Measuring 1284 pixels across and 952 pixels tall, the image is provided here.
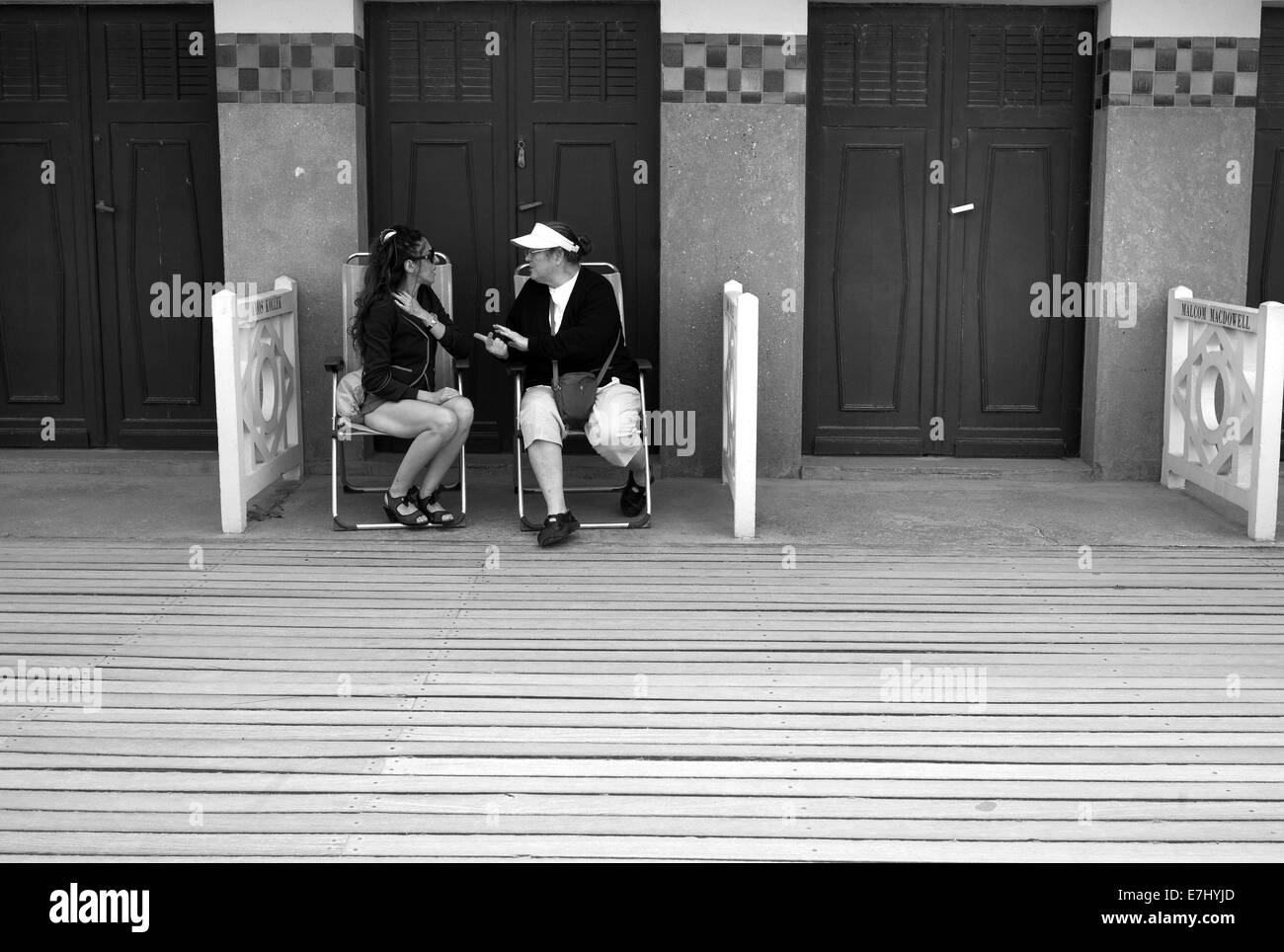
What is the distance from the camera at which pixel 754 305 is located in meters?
6.00

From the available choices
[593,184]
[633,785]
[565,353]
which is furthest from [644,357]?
[633,785]

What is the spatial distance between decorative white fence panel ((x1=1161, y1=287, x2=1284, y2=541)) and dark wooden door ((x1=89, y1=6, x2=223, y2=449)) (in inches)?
172

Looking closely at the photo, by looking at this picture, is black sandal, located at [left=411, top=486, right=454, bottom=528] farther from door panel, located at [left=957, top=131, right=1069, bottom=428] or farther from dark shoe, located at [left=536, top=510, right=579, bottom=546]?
door panel, located at [left=957, top=131, right=1069, bottom=428]

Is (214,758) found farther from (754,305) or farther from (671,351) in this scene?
(671,351)

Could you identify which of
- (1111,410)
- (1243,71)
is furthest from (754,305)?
(1243,71)

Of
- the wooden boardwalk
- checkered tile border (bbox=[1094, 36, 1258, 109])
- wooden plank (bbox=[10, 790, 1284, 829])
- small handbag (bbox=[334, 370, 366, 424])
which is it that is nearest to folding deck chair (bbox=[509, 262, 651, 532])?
the wooden boardwalk

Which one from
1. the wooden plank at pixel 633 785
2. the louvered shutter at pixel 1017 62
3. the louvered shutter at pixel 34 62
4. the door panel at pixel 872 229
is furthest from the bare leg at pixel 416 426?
the louvered shutter at pixel 1017 62

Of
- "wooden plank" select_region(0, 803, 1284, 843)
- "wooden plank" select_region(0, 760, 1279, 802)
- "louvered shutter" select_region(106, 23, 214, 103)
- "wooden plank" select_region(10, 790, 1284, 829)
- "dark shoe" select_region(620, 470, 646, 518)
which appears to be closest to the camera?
"wooden plank" select_region(0, 803, 1284, 843)

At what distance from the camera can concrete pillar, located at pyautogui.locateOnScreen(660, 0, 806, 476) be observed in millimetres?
6941

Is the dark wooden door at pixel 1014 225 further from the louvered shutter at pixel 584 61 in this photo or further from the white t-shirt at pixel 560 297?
the white t-shirt at pixel 560 297

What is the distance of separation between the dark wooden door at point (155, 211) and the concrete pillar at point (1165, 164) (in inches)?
159

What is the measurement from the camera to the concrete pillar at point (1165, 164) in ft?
23.0

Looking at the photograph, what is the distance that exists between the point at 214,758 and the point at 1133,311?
15.7ft

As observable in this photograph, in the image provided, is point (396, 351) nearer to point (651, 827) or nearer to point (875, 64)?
point (875, 64)
